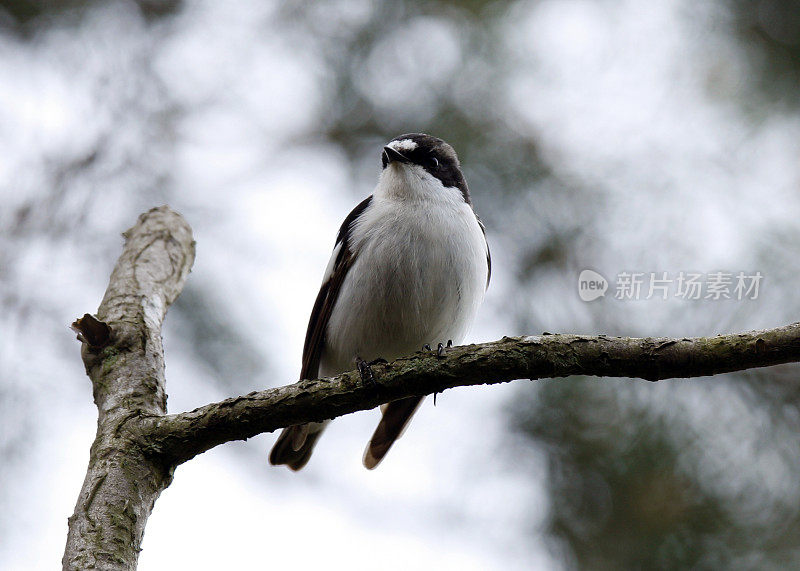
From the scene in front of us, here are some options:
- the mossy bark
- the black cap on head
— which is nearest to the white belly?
the black cap on head

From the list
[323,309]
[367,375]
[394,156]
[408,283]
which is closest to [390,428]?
[323,309]

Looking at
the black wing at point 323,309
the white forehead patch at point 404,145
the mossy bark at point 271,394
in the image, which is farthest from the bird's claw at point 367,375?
the white forehead patch at point 404,145

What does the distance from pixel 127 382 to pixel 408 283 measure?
1.39m

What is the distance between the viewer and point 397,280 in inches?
155

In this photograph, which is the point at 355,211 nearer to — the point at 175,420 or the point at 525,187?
the point at 525,187

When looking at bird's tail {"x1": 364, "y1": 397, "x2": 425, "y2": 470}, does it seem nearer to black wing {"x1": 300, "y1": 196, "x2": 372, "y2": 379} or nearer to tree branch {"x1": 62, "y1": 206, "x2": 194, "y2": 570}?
black wing {"x1": 300, "y1": 196, "x2": 372, "y2": 379}

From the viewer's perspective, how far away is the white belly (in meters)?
3.91

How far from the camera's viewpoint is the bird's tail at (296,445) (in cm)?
441

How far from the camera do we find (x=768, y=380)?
3.74m

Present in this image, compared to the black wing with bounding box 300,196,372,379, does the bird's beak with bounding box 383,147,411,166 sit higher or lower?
higher

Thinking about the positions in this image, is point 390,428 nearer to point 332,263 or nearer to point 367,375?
point 332,263

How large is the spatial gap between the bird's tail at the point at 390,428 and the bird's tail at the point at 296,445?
346 mm

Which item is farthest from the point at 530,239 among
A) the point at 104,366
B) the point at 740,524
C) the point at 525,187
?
the point at 104,366

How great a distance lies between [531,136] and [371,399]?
2602mm
